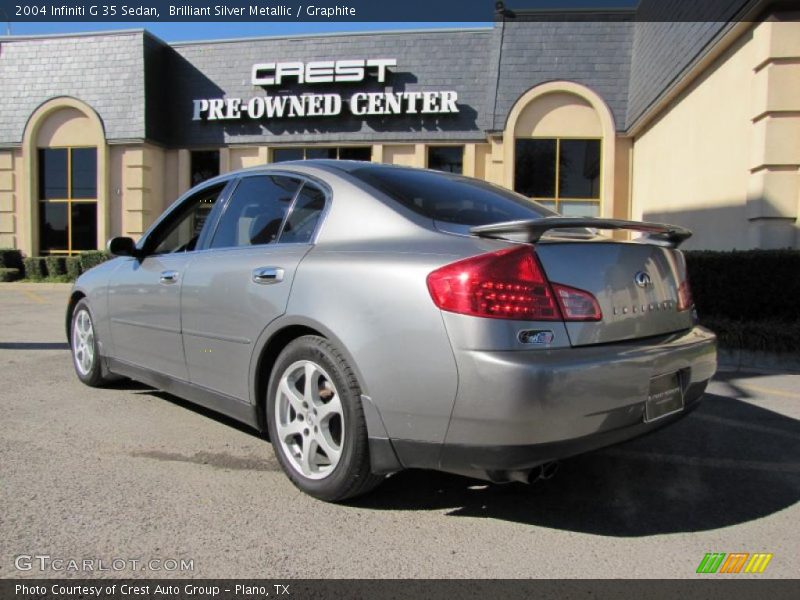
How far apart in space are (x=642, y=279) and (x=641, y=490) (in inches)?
45.5

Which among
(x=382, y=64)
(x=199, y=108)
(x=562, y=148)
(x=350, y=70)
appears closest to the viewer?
(x=562, y=148)

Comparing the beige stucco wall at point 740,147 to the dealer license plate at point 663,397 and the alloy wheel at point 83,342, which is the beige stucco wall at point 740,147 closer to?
the dealer license plate at point 663,397

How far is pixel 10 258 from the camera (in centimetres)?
1769

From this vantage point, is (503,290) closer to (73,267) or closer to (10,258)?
(73,267)

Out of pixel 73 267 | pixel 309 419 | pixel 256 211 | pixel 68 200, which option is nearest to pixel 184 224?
pixel 256 211

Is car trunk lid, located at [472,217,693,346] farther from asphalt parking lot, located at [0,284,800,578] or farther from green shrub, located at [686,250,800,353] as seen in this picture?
green shrub, located at [686,250,800,353]

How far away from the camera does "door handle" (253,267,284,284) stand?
124 inches

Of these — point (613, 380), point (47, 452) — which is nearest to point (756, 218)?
point (613, 380)

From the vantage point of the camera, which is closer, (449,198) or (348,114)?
(449,198)

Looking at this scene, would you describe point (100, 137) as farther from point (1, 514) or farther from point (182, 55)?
point (1, 514)

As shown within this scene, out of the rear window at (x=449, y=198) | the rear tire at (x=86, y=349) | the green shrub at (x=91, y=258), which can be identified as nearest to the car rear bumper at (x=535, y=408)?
the rear window at (x=449, y=198)

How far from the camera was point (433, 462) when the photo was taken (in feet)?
8.48

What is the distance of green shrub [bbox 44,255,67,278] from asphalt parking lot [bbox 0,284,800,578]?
47.4 ft

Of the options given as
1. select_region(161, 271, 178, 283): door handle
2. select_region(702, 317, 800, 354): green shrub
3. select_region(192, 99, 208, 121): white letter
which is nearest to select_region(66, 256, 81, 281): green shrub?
select_region(192, 99, 208, 121): white letter
